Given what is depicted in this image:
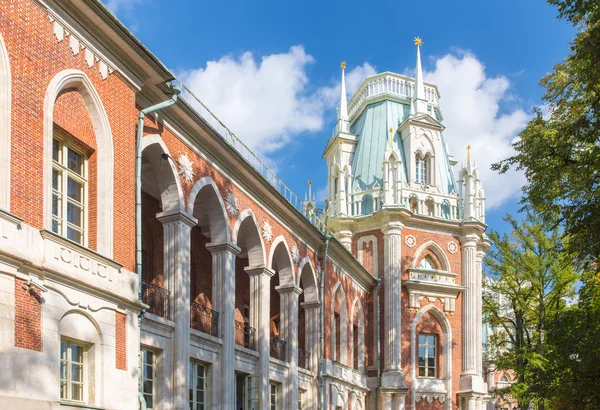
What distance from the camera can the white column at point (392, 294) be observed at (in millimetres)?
39469

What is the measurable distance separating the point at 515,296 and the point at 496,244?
3.06 metres

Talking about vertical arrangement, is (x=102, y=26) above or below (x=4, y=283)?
above

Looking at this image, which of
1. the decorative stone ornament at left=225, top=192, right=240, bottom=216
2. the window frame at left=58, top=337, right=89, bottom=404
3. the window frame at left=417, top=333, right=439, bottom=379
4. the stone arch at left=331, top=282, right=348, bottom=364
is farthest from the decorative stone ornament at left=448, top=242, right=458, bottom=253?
the window frame at left=58, top=337, right=89, bottom=404

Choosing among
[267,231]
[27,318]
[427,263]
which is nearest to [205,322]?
[267,231]

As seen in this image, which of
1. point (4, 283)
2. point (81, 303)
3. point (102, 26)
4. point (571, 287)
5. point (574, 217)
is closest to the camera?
point (4, 283)

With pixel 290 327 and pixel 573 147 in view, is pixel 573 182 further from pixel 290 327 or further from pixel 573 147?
pixel 290 327

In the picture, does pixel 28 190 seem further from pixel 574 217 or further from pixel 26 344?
pixel 574 217

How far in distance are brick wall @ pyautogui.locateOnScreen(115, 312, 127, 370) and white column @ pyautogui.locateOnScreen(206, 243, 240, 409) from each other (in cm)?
674

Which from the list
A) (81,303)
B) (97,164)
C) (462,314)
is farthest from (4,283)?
(462,314)

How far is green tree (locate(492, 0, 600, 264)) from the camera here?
60.9 ft

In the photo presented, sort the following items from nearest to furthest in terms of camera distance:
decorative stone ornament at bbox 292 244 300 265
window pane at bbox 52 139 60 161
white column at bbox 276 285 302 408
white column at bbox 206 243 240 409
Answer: window pane at bbox 52 139 60 161 → white column at bbox 206 243 240 409 → white column at bbox 276 285 302 408 → decorative stone ornament at bbox 292 244 300 265

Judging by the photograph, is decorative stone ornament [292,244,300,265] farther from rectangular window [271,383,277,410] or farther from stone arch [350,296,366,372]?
stone arch [350,296,366,372]

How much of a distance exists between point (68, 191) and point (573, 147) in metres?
12.6

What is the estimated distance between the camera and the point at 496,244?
4188cm
